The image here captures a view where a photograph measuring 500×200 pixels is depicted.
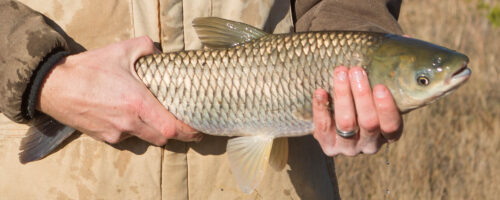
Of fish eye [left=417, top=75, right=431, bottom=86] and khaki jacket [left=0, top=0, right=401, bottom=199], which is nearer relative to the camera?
fish eye [left=417, top=75, right=431, bottom=86]

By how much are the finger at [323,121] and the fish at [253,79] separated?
0.12ft

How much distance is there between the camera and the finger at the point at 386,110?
203 cm

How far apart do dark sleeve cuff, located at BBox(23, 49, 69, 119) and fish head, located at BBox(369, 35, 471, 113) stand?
1.06m

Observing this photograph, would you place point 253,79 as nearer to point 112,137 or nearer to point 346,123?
point 346,123

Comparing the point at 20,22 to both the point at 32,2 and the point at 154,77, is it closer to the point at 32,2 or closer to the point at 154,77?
the point at 32,2

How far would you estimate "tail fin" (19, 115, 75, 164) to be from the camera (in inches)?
85.7

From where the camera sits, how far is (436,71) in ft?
6.59

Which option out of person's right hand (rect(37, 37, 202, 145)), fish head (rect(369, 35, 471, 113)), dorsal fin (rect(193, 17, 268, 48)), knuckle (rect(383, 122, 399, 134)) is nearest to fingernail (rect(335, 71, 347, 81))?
fish head (rect(369, 35, 471, 113))

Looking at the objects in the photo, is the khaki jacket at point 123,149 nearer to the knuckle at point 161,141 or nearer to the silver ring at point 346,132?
the knuckle at point 161,141

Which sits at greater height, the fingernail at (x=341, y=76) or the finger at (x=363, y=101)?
the fingernail at (x=341, y=76)

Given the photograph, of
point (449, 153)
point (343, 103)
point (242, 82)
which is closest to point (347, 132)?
point (343, 103)

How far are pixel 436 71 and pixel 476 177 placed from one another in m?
3.60

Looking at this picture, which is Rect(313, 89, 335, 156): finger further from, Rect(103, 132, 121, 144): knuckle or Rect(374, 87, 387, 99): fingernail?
Rect(103, 132, 121, 144): knuckle

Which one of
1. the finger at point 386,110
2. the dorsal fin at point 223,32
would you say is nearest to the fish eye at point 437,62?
the finger at point 386,110
